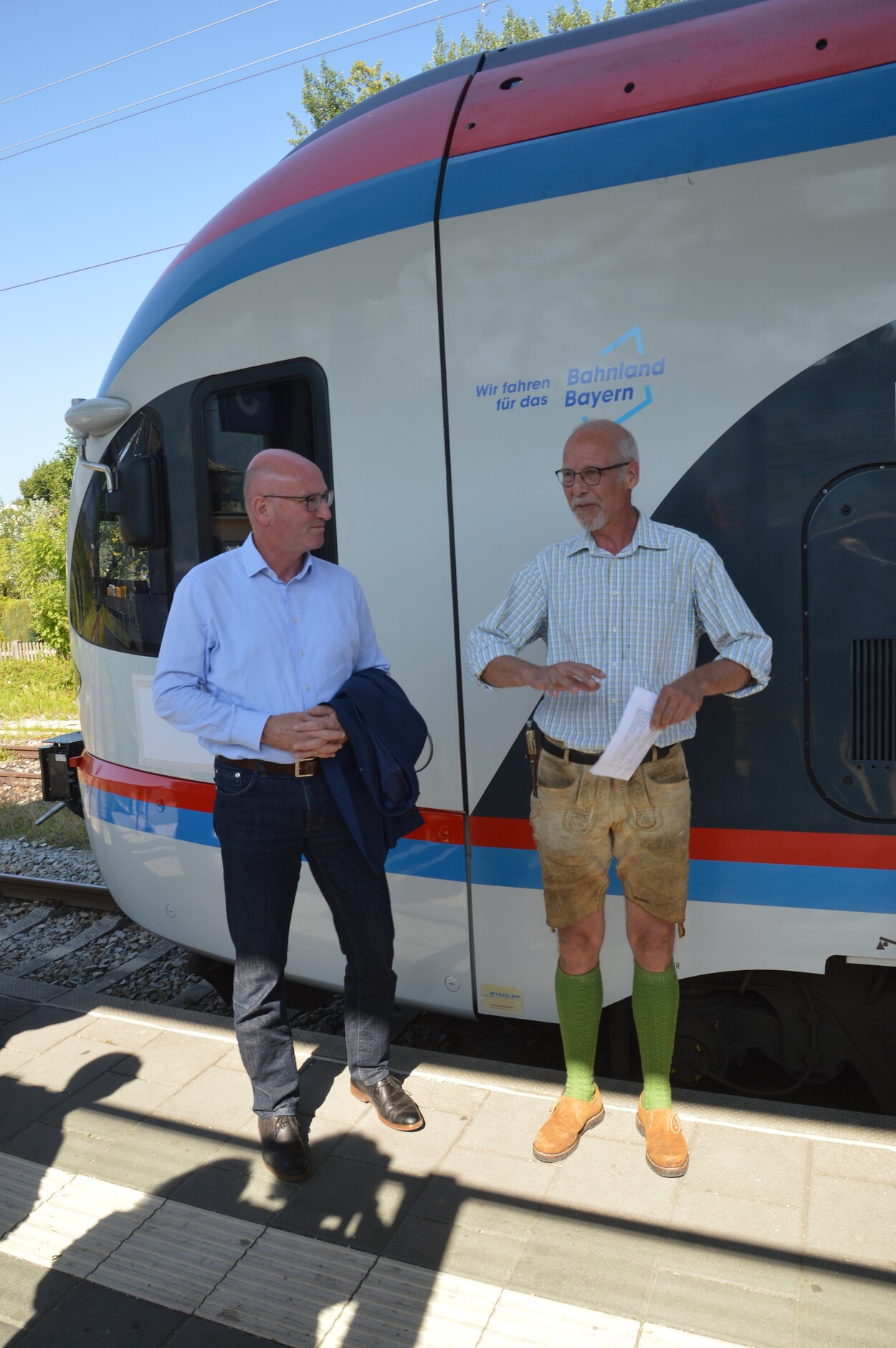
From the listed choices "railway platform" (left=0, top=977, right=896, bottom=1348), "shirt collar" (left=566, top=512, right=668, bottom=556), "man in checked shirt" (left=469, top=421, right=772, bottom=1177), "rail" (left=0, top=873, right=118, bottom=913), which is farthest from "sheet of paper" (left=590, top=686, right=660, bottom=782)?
"rail" (left=0, top=873, right=118, bottom=913)

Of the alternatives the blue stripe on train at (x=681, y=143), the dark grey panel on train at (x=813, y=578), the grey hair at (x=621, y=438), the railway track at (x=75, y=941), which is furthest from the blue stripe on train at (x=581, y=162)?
the railway track at (x=75, y=941)

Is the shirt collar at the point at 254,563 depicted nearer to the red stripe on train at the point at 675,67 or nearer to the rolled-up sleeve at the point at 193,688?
the rolled-up sleeve at the point at 193,688

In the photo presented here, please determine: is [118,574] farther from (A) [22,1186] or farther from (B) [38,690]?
(B) [38,690]

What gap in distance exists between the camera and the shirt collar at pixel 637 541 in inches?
101

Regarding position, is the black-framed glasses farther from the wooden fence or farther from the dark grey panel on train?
the wooden fence

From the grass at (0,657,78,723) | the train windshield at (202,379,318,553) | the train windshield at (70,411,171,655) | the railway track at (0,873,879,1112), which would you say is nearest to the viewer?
the train windshield at (202,379,318,553)

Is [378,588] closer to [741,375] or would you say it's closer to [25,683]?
[741,375]

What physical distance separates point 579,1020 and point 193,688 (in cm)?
144

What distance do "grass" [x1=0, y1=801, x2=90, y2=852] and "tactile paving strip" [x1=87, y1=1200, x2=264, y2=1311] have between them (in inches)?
187

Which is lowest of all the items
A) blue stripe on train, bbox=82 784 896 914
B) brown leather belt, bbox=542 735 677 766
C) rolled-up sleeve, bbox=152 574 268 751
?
blue stripe on train, bbox=82 784 896 914

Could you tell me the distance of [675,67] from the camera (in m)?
2.69

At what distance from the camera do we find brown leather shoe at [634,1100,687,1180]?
→ 8.85ft

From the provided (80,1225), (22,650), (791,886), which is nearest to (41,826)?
(80,1225)

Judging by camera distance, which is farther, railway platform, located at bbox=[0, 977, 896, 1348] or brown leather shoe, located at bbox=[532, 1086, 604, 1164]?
brown leather shoe, located at bbox=[532, 1086, 604, 1164]
